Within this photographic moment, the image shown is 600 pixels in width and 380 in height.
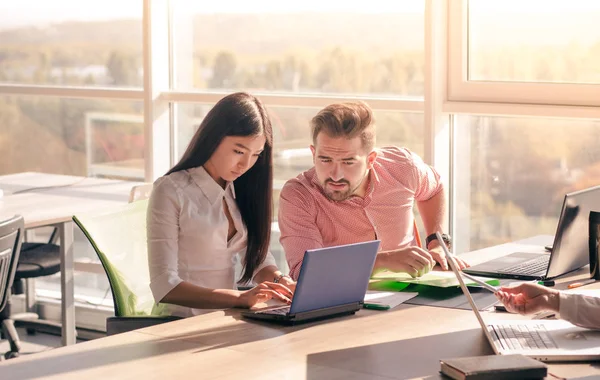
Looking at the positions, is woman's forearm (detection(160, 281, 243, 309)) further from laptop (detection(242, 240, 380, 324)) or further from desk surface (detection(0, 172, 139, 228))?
desk surface (detection(0, 172, 139, 228))

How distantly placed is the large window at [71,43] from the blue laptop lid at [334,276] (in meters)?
2.88

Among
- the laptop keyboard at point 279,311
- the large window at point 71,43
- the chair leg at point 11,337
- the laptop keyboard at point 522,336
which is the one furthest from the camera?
the large window at point 71,43

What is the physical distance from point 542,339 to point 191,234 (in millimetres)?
1139

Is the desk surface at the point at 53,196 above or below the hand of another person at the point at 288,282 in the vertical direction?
above

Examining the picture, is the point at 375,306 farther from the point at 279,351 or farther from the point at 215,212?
the point at 215,212

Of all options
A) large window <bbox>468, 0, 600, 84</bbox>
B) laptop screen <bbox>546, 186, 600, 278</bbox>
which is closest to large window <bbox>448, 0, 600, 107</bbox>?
large window <bbox>468, 0, 600, 84</bbox>

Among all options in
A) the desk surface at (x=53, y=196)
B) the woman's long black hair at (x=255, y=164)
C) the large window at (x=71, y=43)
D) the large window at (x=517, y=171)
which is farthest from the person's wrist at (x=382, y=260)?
the large window at (x=71, y=43)

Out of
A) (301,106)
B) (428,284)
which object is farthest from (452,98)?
(428,284)

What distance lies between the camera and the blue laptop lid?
7.52 feet

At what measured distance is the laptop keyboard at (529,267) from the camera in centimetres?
293

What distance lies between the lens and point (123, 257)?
295 cm

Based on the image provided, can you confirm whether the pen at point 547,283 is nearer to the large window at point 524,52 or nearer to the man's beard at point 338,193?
the man's beard at point 338,193

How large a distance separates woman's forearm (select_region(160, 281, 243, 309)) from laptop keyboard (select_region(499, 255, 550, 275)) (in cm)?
87

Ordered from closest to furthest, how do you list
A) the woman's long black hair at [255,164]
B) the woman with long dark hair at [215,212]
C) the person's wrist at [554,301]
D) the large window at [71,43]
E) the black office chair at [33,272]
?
the person's wrist at [554,301]
the woman with long dark hair at [215,212]
the woman's long black hair at [255,164]
the black office chair at [33,272]
the large window at [71,43]
